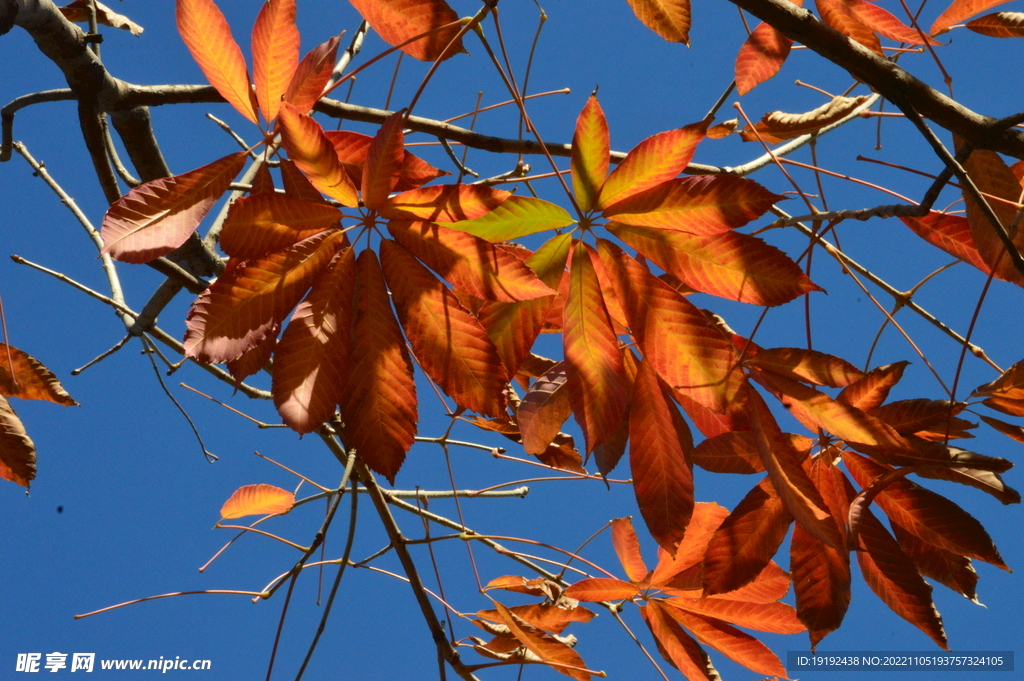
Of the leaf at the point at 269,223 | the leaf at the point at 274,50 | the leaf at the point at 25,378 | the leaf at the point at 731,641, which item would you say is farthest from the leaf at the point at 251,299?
the leaf at the point at 731,641

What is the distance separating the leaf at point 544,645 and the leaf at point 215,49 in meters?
0.40

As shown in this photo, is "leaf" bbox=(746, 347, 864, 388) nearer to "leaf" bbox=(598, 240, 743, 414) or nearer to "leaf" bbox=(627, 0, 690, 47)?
"leaf" bbox=(598, 240, 743, 414)

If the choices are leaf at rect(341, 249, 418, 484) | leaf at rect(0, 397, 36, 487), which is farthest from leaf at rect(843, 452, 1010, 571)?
leaf at rect(0, 397, 36, 487)

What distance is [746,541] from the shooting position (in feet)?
1.41

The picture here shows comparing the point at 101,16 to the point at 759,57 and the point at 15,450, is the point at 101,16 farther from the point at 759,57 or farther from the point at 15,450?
the point at 759,57

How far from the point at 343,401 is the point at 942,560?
40 centimetres

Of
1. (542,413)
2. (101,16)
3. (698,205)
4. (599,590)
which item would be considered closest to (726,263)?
(698,205)

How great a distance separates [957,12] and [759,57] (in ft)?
0.53

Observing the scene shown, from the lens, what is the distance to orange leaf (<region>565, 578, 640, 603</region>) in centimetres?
60

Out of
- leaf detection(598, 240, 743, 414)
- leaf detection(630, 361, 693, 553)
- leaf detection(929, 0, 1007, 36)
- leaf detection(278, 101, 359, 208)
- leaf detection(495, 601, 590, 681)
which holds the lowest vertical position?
leaf detection(495, 601, 590, 681)

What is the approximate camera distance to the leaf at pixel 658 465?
0.38 meters

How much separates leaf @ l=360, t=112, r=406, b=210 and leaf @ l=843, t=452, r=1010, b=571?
349mm

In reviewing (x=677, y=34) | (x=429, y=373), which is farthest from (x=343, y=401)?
(x=677, y=34)

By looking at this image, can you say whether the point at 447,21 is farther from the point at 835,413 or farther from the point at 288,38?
the point at 835,413
